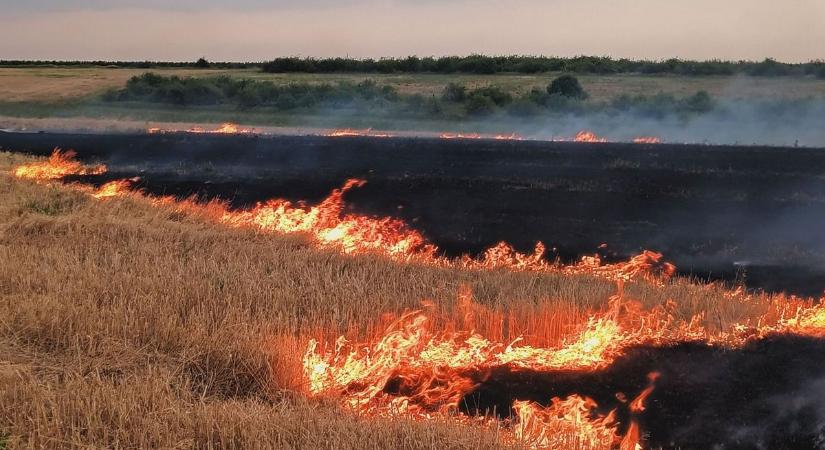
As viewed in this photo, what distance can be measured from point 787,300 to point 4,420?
39.4 feet

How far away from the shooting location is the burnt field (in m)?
19.7

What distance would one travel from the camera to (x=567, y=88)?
59.3 m

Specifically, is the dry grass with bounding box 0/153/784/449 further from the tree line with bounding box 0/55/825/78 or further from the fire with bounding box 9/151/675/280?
the tree line with bounding box 0/55/825/78

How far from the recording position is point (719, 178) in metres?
26.0

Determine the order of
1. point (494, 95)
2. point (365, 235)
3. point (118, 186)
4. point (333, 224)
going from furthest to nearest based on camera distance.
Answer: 1. point (494, 95)
2. point (118, 186)
3. point (333, 224)
4. point (365, 235)

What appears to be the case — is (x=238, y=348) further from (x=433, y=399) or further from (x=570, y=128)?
(x=570, y=128)

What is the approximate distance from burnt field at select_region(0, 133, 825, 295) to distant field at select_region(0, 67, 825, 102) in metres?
29.2

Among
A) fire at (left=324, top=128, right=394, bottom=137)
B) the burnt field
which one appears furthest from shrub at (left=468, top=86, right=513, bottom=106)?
the burnt field

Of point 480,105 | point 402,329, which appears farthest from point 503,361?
point 480,105

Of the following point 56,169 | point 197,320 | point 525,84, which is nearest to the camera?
point 197,320

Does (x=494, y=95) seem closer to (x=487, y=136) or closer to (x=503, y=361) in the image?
(x=487, y=136)

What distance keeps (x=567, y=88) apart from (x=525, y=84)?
15098 millimetres

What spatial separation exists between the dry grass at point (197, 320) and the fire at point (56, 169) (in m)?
10.8

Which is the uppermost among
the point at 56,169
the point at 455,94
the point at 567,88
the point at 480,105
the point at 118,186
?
the point at 567,88
